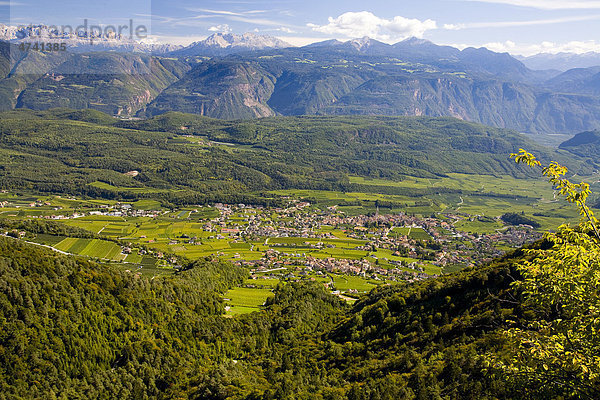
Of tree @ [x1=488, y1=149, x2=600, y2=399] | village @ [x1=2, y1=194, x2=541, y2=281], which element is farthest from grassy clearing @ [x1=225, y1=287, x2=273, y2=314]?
tree @ [x1=488, y1=149, x2=600, y2=399]

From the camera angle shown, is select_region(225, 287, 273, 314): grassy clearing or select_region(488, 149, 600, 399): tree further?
select_region(225, 287, 273, 314): grassy clearing

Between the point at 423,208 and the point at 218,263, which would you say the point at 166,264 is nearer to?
the point at 218,263

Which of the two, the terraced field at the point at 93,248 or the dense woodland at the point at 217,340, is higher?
the dense woodland at the point at 217,340

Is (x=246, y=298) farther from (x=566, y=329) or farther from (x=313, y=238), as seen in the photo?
(x=566, y=329)

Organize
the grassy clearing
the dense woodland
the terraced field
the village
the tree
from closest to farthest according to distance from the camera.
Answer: the tree < the dense woodland < the grassy clearing < the terraced field < the village

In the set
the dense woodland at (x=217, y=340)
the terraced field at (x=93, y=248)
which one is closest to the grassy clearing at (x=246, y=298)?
the dense woodland at (x=217, y=340)

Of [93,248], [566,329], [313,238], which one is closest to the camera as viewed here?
[566,329]

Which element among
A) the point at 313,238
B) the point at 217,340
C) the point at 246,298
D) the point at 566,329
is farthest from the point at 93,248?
the point at 566,329

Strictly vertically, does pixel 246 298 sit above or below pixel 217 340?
below

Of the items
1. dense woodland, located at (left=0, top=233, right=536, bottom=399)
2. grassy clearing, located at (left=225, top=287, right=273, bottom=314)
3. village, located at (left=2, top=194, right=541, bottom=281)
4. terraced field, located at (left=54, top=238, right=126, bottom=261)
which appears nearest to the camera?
dense woodland, located at (left=0, top=233, right=536, bottom=399)

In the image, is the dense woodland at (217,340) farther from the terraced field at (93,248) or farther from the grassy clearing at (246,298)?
the terraced field at (93,248)

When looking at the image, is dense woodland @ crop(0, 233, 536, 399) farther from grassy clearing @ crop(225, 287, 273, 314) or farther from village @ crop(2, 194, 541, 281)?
village @ crop(2, 194, 541, 281)
